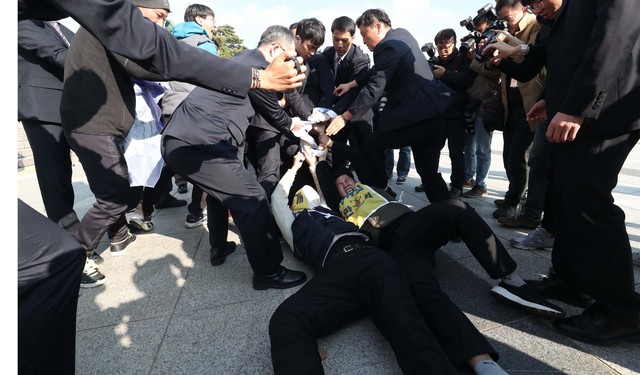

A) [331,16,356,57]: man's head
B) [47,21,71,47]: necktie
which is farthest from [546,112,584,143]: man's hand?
[47,21,71,47]: necktie

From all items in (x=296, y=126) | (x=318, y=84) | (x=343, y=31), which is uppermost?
(x=343, y=31)

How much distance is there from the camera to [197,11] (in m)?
4.09

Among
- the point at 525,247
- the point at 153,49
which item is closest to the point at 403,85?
the point at 525,247

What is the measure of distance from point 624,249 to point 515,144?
1.76m

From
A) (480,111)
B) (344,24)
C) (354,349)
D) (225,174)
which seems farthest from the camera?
(480,111)

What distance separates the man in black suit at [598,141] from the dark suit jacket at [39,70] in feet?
9.82

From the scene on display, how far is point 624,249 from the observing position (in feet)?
5.02

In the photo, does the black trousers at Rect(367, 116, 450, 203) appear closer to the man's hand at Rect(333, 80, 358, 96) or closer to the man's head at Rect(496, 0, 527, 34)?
the man's hand at Rect(333, 80, 358, 96)

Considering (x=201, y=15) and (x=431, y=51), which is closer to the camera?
(x=201, y=15)

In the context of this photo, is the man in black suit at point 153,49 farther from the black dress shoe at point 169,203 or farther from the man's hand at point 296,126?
the black dress shoe at point 169,203

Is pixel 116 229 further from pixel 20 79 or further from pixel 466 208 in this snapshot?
pixel 466 208

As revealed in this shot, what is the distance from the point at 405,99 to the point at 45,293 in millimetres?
2870

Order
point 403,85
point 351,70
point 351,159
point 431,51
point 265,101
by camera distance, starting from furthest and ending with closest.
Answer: point 431,51 → point 351,70 → point 351,159 → point 403,85 → point 265,101

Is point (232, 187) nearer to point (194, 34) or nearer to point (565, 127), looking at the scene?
point (565, 127)
